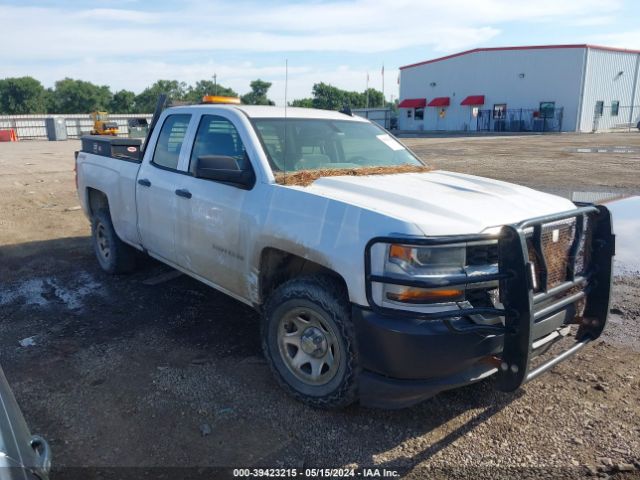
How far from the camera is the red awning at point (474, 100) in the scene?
160 ft

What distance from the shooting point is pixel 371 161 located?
14.9 feet

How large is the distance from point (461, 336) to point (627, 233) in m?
6.14

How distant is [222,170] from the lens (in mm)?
3635

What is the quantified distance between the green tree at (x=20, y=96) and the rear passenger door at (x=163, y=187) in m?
88.8

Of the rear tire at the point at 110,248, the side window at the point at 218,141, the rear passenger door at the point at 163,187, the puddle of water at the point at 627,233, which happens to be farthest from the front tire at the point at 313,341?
the puddle of water at the point at 627,233

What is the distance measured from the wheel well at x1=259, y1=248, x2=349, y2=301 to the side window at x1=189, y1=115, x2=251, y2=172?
2.36 ft

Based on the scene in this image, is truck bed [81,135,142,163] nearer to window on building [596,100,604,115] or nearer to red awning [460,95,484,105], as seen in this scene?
red awning [460,95,484,105]

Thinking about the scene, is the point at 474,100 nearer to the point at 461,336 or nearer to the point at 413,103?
the point at 413,103

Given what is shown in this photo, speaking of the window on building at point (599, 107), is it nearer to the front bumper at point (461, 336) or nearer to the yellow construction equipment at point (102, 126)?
the yellow construction equipment at point (102, 126)

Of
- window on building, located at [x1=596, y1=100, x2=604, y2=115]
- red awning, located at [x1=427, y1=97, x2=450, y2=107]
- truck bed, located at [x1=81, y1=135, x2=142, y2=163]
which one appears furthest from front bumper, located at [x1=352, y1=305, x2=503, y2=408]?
red awning, located at [x1=427, y1=97, x2=450, y2=107]

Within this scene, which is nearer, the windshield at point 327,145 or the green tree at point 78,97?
the windshield at point 327,145

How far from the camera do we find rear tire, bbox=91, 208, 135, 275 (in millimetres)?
5840

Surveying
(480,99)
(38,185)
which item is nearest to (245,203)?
(38,185)

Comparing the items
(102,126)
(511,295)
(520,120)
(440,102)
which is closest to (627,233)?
(511,295)
